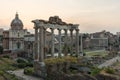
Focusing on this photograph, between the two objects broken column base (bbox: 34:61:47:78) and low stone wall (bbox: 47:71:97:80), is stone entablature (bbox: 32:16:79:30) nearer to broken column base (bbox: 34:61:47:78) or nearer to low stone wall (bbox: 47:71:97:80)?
broken column base (bbox: 34:61:47:78)

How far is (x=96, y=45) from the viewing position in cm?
13262

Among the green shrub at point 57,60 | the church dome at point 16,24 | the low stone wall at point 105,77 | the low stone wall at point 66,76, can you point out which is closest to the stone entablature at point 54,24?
the green shrub at point 57,60

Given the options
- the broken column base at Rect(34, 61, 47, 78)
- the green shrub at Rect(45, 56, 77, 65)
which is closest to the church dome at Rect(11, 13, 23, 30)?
the green shrub at Rect(45, 56, 77, 65)

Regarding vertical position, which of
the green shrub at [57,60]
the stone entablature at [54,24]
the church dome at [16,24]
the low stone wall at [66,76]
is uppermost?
the church dome at [16,24]

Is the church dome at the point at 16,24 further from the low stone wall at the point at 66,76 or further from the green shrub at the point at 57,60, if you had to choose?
the low stone wall at the point at 66,76

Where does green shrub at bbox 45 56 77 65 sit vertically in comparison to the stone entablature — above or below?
below

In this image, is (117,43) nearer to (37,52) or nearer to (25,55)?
(25,55)

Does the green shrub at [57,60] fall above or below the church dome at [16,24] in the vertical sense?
below

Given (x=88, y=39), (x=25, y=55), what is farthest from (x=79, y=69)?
(x=88, y=39)

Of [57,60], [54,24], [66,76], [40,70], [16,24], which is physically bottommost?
[66,76]

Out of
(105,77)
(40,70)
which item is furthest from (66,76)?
(40,70)

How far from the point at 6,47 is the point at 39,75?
5001 cm

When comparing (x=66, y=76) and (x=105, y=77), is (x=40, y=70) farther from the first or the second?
(x=105, y=77)

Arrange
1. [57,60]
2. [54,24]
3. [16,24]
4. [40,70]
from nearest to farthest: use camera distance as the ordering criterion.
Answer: [40,70], [57,60], [54,24], [16,24]
